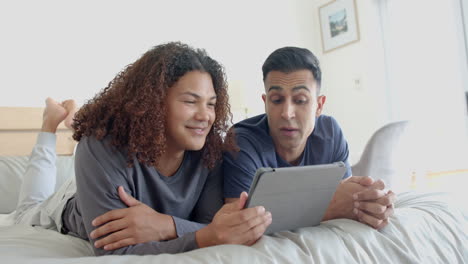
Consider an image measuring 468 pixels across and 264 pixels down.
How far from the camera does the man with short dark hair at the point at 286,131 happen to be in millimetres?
1278

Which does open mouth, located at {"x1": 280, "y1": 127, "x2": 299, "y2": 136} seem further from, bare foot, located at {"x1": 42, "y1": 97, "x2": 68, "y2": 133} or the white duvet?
bare foot, located at {"x1": 42, "y1": 97, "x2": 68, "y2": 133}

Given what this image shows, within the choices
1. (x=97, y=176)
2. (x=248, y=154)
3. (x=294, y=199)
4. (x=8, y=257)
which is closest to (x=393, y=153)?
(x=248, y=154)

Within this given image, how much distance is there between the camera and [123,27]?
3.73m

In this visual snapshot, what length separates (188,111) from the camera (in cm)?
116

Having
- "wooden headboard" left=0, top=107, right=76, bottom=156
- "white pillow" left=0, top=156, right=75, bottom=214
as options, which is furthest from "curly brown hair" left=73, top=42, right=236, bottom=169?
"wooden headboard" left=0, top=107, right=76, bottom=156

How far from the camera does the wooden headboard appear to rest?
10.4ft

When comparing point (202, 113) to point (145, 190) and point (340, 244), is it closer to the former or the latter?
point (145, 190)

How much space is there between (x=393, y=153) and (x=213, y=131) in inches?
48.5

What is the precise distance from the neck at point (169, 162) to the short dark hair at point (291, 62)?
0.41 meters

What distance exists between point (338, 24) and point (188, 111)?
131 inches

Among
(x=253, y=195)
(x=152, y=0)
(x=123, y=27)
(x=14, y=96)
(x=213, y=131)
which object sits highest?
(x=152, y=0)

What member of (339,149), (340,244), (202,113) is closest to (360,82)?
(339,149)

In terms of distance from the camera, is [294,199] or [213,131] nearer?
[294,199]

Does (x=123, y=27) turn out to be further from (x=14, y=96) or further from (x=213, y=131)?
(x=213, y=131)
